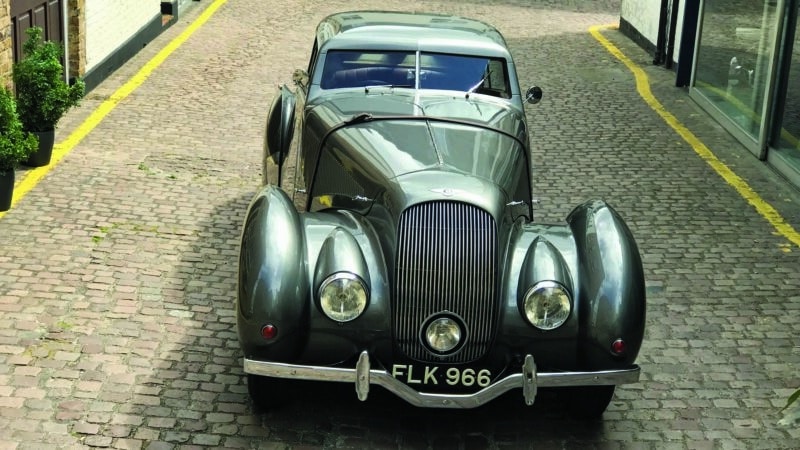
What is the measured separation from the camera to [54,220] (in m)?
9.34

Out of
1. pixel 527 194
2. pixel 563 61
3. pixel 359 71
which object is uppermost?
pixel 359 71

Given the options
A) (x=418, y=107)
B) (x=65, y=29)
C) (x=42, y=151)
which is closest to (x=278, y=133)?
(x=418, y=107)

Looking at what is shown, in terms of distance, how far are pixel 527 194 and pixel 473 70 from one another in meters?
1.41

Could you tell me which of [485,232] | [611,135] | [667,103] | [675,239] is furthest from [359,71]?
[667,103]

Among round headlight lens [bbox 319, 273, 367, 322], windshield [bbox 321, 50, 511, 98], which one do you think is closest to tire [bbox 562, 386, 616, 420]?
round headlight lens [bbox 319, 273, 367, 322]

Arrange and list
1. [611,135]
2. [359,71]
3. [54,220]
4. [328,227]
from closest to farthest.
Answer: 1. [328,227]
2. [359,71]
3. [54,220]
4. [611,135]

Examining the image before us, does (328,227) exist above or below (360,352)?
above

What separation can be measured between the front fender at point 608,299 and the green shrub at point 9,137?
5.15 meters

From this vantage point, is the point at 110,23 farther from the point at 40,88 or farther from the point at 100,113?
the point at 40,88

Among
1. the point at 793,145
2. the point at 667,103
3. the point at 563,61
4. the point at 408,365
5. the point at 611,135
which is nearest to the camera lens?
the point at 408,365

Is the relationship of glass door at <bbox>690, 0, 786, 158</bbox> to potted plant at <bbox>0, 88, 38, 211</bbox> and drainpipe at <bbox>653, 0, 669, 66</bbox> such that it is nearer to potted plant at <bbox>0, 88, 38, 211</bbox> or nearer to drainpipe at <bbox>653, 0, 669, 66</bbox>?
drainpipe at <bbox>653, 0, 669, 66</bbox>

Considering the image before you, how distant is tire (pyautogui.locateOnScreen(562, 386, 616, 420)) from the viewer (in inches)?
253

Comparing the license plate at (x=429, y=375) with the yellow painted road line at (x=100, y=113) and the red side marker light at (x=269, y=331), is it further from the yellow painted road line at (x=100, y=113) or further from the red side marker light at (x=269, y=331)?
the yellow painted road line at (x=100, y=113)

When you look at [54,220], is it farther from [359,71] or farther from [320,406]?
[320,406]
